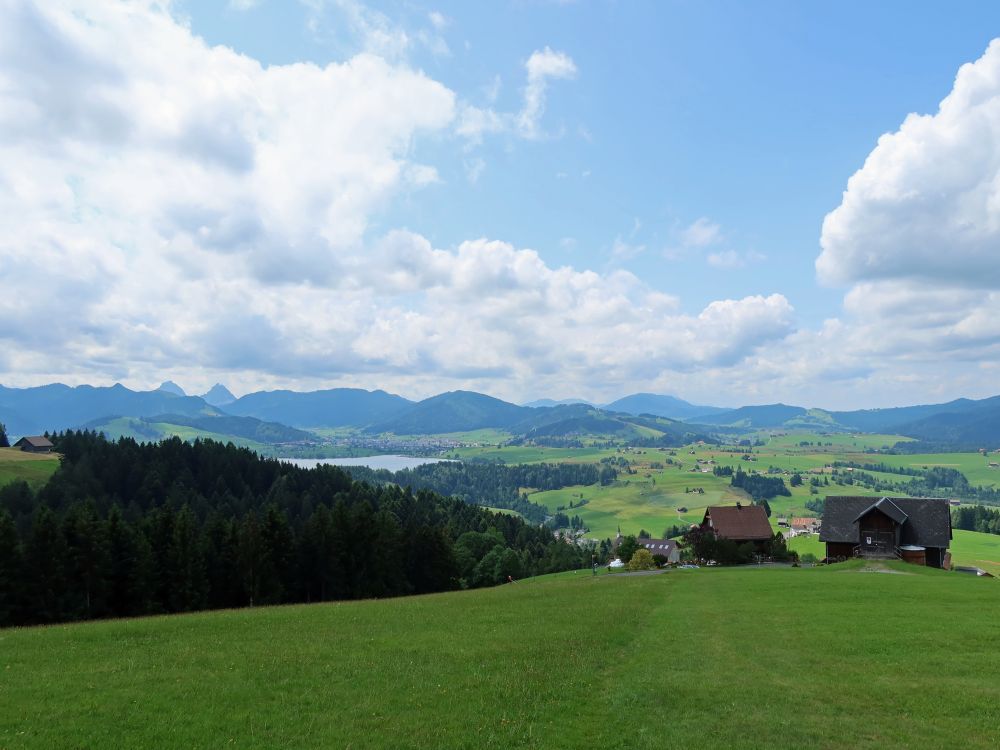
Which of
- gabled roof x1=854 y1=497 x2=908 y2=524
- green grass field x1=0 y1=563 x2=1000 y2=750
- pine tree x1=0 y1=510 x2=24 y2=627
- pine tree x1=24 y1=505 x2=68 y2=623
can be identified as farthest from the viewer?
gabled roof x1=854 y1=497 x2=908 y2=524

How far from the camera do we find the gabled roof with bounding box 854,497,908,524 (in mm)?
77062

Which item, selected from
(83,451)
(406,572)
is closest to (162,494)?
(83,451)

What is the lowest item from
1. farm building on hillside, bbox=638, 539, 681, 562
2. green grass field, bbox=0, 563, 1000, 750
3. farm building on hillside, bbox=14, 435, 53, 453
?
farm building on hillside, bbox=638, 539, 681, 562

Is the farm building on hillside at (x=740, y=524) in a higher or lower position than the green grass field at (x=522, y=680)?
lower

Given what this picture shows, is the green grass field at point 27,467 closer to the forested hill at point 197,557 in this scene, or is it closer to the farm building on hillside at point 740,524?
the forested hill at point 197,557

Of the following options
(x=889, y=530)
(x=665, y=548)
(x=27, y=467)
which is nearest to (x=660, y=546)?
(x=665, y=548)

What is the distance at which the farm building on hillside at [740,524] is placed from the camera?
300 feet

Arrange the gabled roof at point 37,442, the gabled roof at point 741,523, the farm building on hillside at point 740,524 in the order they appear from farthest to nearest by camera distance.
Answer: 1. the gabled roof at point 37,442
2. the gabled roof at point 741,523
3. the farm building on hillside at point 740,524

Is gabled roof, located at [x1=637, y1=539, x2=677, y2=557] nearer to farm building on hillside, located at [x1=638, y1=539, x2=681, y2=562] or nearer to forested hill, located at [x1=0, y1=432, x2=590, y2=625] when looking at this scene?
farm building on hillside, located at [x1=638, y1=539, x2=681, y2=562]

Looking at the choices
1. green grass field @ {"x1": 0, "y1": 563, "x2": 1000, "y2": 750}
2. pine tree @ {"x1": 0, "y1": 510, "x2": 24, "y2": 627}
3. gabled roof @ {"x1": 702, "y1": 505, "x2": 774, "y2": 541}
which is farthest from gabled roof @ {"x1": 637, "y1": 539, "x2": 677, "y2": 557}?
pine tree @ {"x1": 0, "y1": 510, "x2": 24, "y2": 627}

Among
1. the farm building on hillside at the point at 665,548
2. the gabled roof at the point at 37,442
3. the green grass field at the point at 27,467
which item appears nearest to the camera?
the green grass field at the point at 27,467

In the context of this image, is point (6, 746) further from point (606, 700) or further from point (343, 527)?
point (343, 527)

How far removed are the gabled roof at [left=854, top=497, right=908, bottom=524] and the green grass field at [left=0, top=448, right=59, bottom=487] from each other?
16246cm

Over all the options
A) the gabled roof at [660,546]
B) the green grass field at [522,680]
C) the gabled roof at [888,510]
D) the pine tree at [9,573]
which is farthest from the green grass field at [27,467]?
the gabled roof at [888,510]
